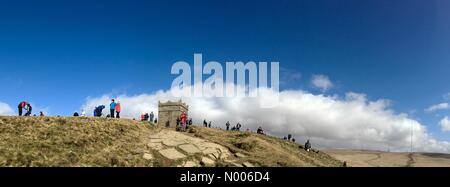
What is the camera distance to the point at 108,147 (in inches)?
826

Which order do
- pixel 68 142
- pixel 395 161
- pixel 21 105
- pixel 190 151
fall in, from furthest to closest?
pixel 395 161, pixel 21 105, pixel 190 151, pixel 68 142

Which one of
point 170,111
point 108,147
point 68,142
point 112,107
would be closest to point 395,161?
point 170,111

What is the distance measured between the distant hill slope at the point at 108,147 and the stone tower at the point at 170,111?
62.2 feet

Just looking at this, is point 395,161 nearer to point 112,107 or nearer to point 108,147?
point 112,107

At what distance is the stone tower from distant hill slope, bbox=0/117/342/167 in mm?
18965

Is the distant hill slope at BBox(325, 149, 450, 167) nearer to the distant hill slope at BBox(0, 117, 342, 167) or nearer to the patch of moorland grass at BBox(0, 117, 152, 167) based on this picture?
the distant hill slope at BBox(0, 117, 342, 167)

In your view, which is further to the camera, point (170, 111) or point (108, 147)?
point (170, 111)

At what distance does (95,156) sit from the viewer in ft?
61.6

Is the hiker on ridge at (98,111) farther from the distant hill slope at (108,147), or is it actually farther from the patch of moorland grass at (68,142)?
the distant hill slope at (108,147)

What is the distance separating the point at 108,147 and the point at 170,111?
2577cm

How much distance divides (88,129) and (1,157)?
22.9ft

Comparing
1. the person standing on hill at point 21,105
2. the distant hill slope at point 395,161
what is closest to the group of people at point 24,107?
the person standing on hill at point 21,105
